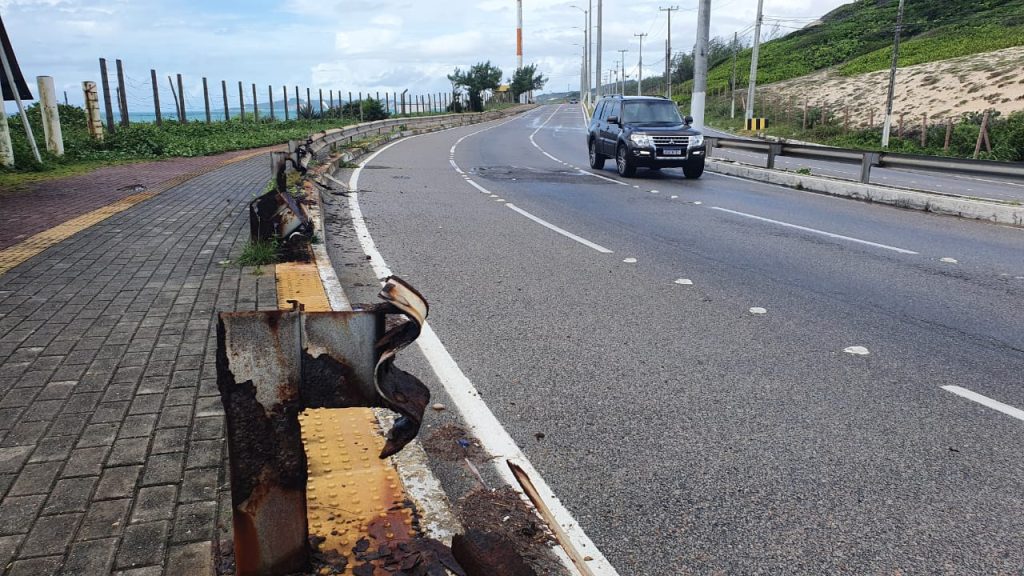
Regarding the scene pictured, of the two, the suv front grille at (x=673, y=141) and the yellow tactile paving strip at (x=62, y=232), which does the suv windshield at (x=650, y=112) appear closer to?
the suv front grille at (x=673, y=141)

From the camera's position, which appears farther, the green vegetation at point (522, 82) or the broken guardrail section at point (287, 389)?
the green vegetation at point (522, 82)

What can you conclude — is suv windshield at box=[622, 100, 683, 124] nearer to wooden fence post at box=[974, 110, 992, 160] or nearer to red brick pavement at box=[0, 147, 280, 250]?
red brick pavement at box=[0, 147, 280, 250]

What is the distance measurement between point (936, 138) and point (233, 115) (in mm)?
32541

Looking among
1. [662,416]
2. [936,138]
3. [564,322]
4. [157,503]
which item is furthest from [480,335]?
[936,138]

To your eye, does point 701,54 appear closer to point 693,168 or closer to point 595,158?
point 595,158

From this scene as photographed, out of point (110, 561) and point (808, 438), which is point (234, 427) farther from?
point (808, 438)

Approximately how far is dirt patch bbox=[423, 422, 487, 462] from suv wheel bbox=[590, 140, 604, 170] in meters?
16.0

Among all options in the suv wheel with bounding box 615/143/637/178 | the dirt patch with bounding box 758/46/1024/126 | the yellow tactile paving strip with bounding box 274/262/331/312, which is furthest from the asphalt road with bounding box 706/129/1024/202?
the dirt patch with bounding box 758/46/1024/126

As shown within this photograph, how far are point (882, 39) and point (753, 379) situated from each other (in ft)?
238

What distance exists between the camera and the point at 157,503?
2.81 meters

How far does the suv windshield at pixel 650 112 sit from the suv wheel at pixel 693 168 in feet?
4.53

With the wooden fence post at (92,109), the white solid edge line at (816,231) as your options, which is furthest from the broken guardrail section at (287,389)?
the wooden fence post at (92,109)

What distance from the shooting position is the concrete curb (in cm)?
1111

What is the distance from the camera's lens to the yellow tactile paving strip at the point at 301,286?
553 cm
